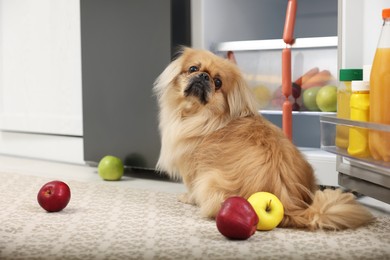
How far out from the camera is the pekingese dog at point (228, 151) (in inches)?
69.1

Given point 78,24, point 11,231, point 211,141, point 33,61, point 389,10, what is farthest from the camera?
point 33,61

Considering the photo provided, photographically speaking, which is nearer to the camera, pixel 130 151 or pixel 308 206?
pixel 308 206

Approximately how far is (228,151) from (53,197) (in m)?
0.59

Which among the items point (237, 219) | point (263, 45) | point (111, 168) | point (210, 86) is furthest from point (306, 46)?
point (237, 219)

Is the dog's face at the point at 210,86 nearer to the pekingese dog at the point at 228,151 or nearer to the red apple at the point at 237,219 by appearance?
the pekingese dog at the point at 228,151

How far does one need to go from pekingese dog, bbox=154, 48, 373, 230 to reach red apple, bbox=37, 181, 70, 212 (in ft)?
1.20

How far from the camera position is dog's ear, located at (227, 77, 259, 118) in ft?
6.54

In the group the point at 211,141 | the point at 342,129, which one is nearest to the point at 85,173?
the point at 211,141

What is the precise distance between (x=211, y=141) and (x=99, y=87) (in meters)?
1.04

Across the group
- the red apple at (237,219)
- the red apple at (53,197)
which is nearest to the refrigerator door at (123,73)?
the red apple at (53,197)

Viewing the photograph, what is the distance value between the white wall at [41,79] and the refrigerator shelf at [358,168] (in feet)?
4.76

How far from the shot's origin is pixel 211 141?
1.97m

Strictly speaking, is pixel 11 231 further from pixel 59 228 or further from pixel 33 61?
pixel 33 61

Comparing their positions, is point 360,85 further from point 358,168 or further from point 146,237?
point 146,237
